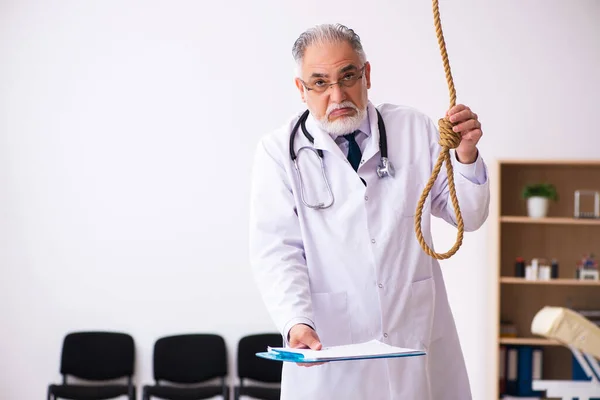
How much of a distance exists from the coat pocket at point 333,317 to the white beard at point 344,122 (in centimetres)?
42

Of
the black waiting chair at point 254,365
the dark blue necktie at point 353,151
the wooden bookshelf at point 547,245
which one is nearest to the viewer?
the dark blue necktie at point 353,151

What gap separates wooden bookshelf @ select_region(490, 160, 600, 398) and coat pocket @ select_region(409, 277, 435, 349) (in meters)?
2.67

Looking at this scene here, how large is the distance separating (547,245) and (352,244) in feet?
9.62

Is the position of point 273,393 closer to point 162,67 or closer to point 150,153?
point 150,153

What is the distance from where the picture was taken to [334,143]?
6.81 ft

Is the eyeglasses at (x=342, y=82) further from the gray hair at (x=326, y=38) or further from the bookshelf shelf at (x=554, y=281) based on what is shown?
the bookshelf shelf at (x=554, y=281)

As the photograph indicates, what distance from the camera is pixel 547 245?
181 inches

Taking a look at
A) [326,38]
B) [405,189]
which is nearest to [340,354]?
[405,189]

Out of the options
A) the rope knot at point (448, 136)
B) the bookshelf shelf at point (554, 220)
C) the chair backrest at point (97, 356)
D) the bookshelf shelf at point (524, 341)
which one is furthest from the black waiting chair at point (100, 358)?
the rope knot at point (448, 136)

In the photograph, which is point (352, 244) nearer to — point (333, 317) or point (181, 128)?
point (333, 317)

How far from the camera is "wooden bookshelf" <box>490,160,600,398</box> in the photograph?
4.58 m

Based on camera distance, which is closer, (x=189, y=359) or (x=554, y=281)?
(x=554, y=281)

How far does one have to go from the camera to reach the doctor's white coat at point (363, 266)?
194 centimetres

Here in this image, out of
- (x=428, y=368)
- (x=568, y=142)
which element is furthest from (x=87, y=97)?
(x=428, y=368)
